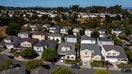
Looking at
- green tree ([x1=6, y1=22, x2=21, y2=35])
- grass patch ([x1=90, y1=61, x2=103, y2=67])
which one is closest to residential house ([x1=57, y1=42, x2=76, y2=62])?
grass patch ([x1=90, y1=61, x2=103, y2=67])

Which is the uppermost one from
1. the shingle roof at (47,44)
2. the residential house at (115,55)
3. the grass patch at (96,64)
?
the shingle roof at (47,44)

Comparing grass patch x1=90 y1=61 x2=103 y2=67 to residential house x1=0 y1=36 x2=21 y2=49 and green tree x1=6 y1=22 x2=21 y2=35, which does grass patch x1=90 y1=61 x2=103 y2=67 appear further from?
green tree x1=6 y1=22 x2=21 y2=35

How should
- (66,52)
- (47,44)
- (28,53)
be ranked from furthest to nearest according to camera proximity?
1. (47,44)
2. (66,52)
3. (28,53)

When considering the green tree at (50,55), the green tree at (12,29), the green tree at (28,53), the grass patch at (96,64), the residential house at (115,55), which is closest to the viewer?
the grass patch at (96,64)

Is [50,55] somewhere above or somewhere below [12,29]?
below

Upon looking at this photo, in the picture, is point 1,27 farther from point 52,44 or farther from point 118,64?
point 118,64

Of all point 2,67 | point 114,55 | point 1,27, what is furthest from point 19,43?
point 1,27

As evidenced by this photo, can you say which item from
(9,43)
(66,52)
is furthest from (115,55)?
(9,43)

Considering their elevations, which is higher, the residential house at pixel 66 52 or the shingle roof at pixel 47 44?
the shingle roof at pixel 47 44

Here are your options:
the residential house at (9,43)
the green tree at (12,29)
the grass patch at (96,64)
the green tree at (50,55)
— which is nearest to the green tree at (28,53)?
the green tree at (50,55)

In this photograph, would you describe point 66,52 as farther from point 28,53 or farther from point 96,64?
point 28,53

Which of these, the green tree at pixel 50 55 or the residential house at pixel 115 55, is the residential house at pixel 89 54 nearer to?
the residential house at pixel 115 55
